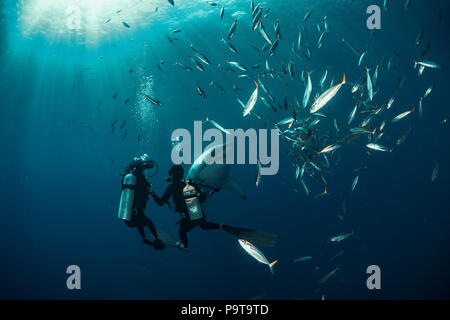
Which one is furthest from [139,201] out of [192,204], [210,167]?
[210,167]

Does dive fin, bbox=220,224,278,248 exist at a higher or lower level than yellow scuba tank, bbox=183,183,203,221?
lower

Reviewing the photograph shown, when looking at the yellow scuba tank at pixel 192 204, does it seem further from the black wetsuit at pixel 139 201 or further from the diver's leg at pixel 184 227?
the black wetsuit at pixel 139 201

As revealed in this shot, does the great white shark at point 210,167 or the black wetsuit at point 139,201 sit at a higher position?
the great white shark at point 210,167

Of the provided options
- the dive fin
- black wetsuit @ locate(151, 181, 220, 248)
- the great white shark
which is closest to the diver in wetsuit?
black wetsuit @ locate(151, 181, 220, 248)

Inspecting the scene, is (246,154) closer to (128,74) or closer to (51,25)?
(128,74)

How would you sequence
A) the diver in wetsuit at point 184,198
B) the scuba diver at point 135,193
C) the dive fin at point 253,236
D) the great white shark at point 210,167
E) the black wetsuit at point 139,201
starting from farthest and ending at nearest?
the great white shark at point 210,167 < the black wetsuit at point 139,201 < the scuba diver at point 135,193 < the diver in wetsuit at point 184,198 < the dive fin at point 253,236

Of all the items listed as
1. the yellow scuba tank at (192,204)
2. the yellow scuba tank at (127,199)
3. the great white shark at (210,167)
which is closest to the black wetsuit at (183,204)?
the yellow scuba tank at (192,204)

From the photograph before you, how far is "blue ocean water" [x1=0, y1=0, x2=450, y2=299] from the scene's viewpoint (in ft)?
54.8

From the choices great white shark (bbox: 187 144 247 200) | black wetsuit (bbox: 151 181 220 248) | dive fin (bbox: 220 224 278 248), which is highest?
great white shark (bbox: 187 144 247 200)

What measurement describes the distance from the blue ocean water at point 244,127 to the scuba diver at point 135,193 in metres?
6.27

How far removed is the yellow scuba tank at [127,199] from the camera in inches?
212

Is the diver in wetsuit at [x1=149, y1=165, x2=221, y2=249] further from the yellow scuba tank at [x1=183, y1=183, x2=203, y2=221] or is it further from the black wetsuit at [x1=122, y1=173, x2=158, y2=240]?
the black wetsuit at [x1=122, y1=173, x2=158, y2=240]

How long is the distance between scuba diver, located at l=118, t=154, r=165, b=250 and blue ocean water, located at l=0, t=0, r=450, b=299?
6.27m

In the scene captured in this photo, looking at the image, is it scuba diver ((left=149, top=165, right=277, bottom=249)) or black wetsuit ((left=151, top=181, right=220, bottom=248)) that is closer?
scuba diver ((left=149, top=165, right=277, bottom=249))
